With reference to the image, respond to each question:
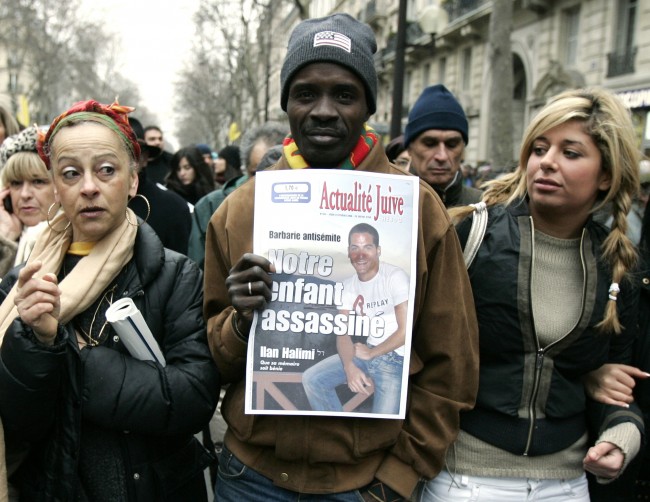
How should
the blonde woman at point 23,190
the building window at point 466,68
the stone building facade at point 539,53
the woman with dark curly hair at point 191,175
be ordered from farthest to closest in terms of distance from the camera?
the building window at point 466,68 < the stone building facade at point 539,53 < the woman with dark curly hair at point 191,175 < the blonde woman at point 23,190

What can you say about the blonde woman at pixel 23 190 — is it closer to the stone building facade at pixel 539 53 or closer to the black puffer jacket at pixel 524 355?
the black puffer jacket at pixel 524 355

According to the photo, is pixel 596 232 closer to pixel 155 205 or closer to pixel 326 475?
pixel 326 475

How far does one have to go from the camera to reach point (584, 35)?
730 inches

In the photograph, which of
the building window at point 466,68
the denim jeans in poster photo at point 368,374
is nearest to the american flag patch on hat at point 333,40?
the denim jeans in poster photo at point 368,374

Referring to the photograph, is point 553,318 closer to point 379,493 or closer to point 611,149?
point 611,149

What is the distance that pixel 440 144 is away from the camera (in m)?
3.61

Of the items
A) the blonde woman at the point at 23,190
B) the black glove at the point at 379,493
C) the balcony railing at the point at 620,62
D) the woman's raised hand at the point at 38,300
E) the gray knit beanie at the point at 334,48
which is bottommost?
the black glove at the point at 379,493

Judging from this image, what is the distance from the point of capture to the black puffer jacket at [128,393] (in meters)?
1.78

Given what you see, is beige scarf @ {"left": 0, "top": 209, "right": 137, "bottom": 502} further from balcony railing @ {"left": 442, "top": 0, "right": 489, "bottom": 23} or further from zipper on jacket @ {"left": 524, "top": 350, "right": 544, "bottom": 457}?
balcony railing @ {"left": 442, "top": 0, "right": 489, "bottom": 23}

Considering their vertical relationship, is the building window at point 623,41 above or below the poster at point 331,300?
above

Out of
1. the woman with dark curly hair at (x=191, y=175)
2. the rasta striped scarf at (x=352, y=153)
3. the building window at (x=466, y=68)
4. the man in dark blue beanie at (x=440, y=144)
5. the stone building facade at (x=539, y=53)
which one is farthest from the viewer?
the building window at (x=466, y=68)

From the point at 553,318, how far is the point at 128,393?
4.42 feet

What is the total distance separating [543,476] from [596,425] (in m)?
0.27

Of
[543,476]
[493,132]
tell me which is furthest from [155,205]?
[493,132]
